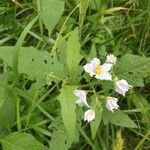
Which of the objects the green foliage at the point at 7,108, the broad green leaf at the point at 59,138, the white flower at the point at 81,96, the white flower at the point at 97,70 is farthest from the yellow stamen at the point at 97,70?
the green foliage at the point at 7,108

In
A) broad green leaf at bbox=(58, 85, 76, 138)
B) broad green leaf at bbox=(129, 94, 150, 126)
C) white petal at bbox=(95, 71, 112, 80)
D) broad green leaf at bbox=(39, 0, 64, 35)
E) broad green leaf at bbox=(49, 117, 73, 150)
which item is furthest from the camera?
broad green leaf at bbox=(129, 94, 150, 126)

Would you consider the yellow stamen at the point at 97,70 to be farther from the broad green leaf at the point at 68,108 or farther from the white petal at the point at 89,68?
the broad green leaf at the point at 68,108

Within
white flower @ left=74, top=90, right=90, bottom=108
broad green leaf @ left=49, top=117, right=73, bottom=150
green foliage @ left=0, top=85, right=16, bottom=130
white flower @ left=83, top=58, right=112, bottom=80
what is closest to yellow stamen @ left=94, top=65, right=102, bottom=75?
white flower @ left=83, top=58, right=112, bottom=80

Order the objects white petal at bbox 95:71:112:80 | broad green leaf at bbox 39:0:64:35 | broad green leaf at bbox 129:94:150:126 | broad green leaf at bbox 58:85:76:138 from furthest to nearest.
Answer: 1. broad green leaf at bbox 129:94:150:126
2. broad green leaf at bbox 39:0:64:35
3. white petal at bbox 95:71:112:80
4. broad green leaf at bbox 58:85:76:138

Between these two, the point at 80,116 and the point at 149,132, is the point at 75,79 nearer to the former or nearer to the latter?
the point at 80,116

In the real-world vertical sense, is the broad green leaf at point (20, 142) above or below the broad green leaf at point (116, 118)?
below

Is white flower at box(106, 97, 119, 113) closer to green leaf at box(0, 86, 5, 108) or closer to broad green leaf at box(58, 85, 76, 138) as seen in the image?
broad green leaf at box(58, 85, 76, 138)

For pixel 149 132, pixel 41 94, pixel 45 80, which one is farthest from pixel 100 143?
pixel 45 80
